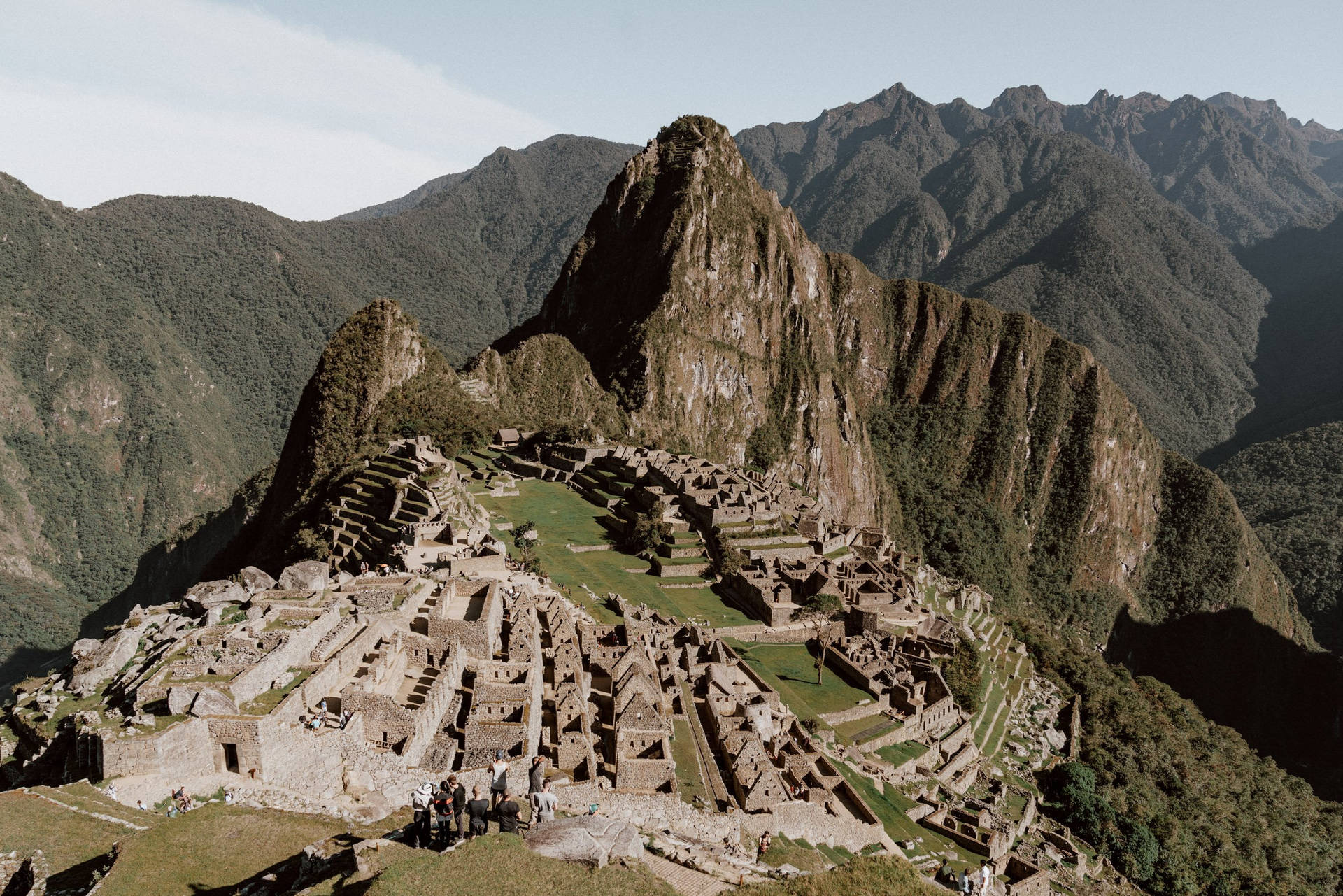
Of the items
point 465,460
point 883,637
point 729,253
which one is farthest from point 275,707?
point 729,253

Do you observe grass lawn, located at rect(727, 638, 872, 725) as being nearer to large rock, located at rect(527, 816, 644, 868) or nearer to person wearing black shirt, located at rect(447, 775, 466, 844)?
large rock, located at rect(527, 816, 644, 868)

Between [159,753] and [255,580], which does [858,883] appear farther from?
[255,580]

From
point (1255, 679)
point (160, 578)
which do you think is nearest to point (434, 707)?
point (160, 578)

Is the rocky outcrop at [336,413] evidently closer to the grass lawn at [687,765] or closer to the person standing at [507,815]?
the grass lawn at [687,765]

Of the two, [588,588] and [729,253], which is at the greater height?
[729,253]

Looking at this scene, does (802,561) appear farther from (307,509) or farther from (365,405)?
(365,405)

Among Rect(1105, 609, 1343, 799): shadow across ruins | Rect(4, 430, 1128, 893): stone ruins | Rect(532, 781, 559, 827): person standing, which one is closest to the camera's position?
Rect(532, 781, 559, 827): person standing

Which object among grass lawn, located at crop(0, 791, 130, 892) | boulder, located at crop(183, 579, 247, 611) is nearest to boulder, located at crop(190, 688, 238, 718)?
grass lawn, located at crop(0, 791, 130, 892)
